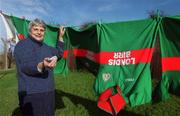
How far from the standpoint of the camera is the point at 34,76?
4.14 meters

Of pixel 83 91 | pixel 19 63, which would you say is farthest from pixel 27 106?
pixel 83 91

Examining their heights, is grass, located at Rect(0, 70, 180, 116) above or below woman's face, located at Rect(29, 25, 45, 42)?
below

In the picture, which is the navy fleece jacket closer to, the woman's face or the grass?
the woman's face

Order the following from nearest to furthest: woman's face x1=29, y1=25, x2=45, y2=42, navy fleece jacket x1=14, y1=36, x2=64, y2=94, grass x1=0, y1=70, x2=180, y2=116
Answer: navy fleece jacket x1=14, y1=36, x2=64, y2=94 < woman's face x1=29, y1=25, x2=45, y2=42 < grass x1=0, y1=70, x2=180, y2=116

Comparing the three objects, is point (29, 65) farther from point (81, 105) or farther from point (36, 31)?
point (81, 105)

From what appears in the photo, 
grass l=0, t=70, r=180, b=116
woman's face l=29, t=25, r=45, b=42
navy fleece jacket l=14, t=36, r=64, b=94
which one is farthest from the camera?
grass l=0, t=70, r=180, b=116

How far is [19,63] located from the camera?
410 cm

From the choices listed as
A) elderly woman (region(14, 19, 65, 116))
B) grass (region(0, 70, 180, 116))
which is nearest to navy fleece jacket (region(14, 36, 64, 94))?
elderly woman (region(14, 19, 65, 116))

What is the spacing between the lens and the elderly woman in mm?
4086

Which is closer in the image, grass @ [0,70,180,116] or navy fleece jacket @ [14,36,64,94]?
navy fleece jacket @ [14,36,64,94]

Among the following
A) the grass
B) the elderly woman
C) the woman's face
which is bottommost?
the grass

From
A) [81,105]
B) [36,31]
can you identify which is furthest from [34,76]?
[81,105]

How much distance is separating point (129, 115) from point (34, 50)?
3568 mm

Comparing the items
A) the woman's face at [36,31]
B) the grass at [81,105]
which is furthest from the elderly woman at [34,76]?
the grass at [81,105]
